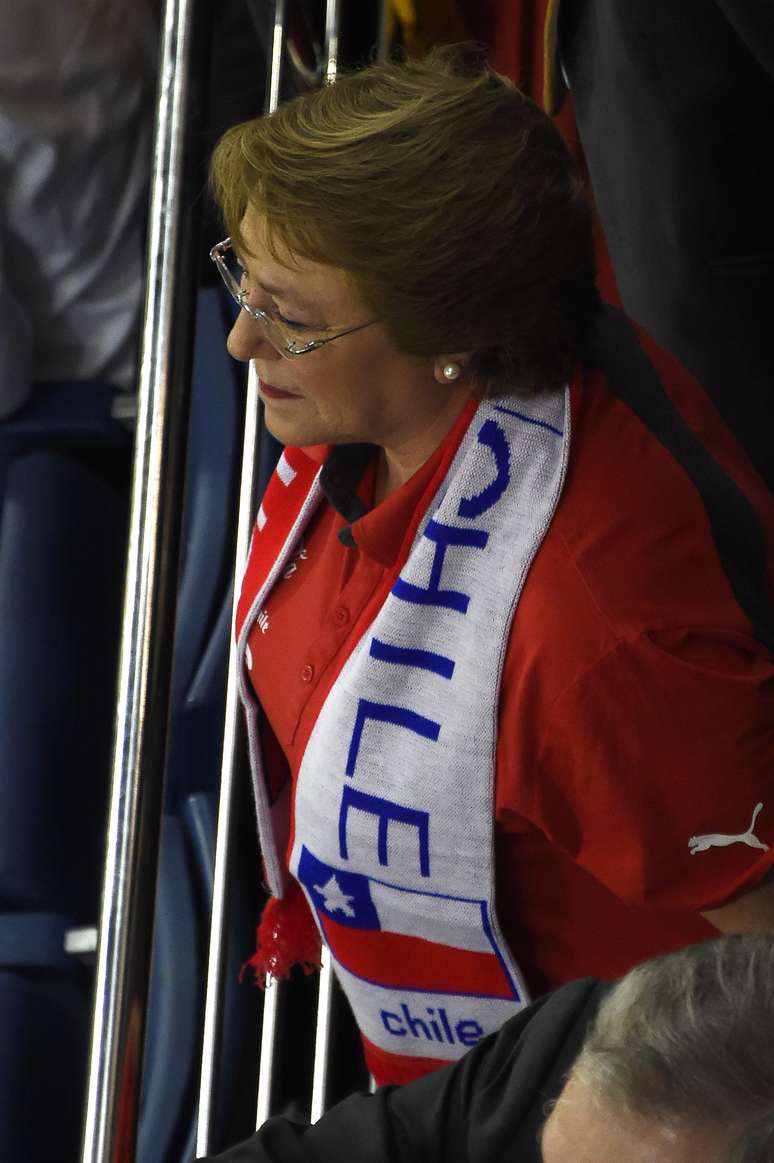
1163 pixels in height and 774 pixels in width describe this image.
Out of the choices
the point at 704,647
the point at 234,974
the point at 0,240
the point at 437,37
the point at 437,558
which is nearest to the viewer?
the point at 704,647

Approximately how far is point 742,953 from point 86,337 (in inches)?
70.0

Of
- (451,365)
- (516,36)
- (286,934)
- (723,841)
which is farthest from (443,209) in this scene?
(516,36)

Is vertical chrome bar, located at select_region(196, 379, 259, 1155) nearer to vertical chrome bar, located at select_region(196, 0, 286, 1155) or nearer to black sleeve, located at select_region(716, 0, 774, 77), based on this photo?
vertical chrome bar, located at select_region(196, 0, 286, 1155)

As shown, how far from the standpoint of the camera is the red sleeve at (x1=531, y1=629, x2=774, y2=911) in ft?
3.59

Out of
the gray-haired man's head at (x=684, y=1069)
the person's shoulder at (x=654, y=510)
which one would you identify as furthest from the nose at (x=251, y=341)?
the gray-haired man's head at (x=684, y=1069)

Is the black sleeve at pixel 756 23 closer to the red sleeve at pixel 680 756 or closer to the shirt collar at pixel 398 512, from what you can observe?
the shirt collar at pixel 398 512

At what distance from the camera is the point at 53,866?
217cm

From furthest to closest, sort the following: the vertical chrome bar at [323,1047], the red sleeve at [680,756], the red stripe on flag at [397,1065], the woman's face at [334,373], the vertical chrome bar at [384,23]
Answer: the vertical chrome bar at [384,23]
the vertical chrome bar at [323,1047]
the red stripe on flag at [397,1065]
the woman's face at [334,373]
the red sleeve at [680,756]

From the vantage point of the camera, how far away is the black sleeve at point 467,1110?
1.11 m

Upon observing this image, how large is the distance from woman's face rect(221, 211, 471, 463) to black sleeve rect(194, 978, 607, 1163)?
0.47 m

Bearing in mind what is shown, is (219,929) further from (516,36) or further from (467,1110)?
(516,36)

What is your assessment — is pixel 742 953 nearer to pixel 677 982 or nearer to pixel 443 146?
pixel 677 982

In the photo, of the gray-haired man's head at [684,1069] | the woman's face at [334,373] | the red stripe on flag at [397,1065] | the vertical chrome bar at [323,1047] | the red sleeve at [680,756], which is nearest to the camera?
the gray-haired man's head at [684,1069]

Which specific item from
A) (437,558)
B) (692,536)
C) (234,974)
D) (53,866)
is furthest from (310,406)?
(53,866)
